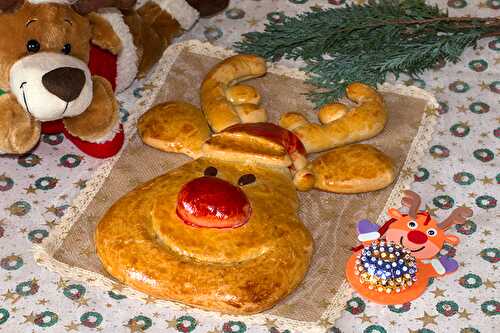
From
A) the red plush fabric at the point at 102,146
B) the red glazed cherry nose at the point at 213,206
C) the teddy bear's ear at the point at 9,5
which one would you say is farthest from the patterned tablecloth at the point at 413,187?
the teddy bear's ear at the point at 9,5

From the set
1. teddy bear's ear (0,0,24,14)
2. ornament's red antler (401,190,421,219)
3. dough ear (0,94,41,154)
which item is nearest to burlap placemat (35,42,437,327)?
ornament's red antler (401,190,421,219)

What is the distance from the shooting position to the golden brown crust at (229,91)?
1.65 meters

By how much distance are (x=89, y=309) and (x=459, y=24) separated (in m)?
0.79

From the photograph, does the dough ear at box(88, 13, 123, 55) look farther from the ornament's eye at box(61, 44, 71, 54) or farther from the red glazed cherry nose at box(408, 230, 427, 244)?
the red glazed cherry nose at box(408, 230, 427, 244)

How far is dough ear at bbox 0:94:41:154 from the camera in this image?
158 cm

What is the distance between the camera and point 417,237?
155 cm

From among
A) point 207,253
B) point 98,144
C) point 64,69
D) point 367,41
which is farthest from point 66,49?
point 367,41

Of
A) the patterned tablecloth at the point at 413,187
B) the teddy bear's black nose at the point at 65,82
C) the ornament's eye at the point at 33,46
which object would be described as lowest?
the patterned tablecloth at the point at 413,187

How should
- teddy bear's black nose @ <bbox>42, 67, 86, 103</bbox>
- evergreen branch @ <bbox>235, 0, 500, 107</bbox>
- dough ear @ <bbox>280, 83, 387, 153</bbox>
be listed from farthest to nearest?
evergreen branch @ <bbox>235, 0, 500, 107</bbox>, dough ear @ <bbox>280, 83, 387, 153</bbox>, teddy bear's black nose @ <bbox>42, 67, 86, 103</bbox>

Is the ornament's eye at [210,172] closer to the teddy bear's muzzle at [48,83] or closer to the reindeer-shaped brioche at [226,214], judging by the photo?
the reindeer-shaped brioche at [226,214]

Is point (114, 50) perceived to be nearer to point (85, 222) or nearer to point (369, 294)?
point (85, 222)

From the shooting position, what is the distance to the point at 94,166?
1.67m

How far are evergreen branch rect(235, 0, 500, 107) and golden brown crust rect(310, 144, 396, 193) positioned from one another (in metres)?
0.17

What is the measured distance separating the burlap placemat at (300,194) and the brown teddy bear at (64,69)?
0.21 ft
